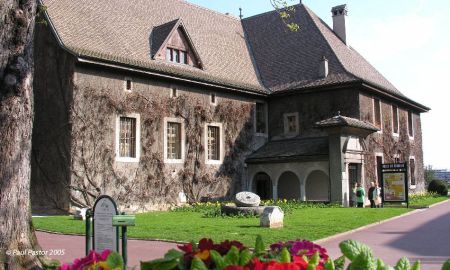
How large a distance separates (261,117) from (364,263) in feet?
92.3

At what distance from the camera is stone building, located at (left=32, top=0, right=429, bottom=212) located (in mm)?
21578

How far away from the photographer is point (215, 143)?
27.3 meters

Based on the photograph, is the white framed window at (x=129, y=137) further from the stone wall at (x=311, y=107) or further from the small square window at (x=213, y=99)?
the stone wall at (x=311, y=107)

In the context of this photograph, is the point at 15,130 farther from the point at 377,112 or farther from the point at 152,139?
the point at 377,112

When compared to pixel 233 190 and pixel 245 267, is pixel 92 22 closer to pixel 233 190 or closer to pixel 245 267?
pixel 233 190

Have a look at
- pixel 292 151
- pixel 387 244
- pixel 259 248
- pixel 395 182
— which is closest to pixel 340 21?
pixel 292 151

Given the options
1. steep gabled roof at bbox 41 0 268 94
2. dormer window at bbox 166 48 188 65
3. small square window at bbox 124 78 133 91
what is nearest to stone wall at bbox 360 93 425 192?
steep gabled roof at bbox 41 0 268 94

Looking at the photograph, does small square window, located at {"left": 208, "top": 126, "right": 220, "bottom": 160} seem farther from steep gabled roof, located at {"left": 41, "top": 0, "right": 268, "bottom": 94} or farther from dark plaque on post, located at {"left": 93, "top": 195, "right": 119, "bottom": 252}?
dark plaque on post, located at {"left": 93, "top": 195, "right": 119, "bottom": 252}

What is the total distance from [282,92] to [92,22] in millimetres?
11444

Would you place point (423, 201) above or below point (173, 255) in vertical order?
below

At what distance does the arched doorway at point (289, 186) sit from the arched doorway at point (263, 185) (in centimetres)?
164

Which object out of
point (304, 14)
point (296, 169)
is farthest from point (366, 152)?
point (304, 14)

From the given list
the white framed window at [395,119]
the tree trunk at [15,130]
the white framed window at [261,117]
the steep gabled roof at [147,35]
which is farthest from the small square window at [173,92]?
the tree trunk at [15,130]

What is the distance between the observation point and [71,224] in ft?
Answer: 53.0
